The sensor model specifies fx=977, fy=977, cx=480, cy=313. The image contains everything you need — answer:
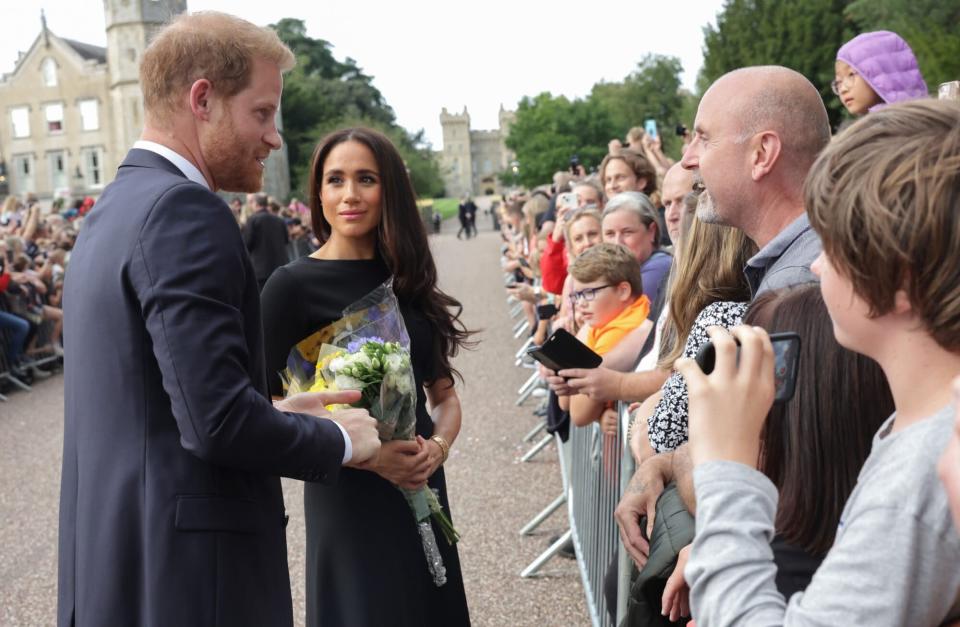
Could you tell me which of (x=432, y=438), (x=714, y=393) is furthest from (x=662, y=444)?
(x=714, y=393)

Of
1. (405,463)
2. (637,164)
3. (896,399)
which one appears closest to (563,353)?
(405,463)

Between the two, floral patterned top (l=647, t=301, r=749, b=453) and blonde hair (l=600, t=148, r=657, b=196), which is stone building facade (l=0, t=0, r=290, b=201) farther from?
floral patterned top (l=647, t=301, r=749, b=453)

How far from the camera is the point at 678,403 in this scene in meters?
2.74

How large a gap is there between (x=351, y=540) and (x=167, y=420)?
116 centimetres

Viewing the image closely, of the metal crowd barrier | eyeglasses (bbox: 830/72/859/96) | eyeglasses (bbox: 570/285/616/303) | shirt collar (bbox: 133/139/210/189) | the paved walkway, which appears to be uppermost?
eyeglasses (bbox: 830/72/859/96)

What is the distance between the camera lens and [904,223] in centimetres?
140

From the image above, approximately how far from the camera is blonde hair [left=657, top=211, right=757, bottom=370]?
3168 millimetres

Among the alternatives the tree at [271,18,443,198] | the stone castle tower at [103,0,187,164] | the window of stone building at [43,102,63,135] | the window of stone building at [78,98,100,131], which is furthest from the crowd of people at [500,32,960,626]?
the window of stone building at [43,102,63,135]

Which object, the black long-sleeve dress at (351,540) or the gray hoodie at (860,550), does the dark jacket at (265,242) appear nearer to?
the black long-sleeve dress at (351,540)

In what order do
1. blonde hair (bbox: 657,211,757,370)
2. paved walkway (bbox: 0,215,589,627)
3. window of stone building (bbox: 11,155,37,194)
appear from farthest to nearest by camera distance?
window of stone building (bbox: 11,155,37,194) < paved walkway (bbox: 0,215,589,627) < blonde hair (bbox: 657,211,757,370)

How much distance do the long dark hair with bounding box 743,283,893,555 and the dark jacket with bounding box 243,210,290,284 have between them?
11.6 m

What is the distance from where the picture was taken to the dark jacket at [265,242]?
42.7ft

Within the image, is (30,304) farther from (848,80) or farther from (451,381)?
(848,80)

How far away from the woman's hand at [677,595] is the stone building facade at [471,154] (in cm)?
14622
